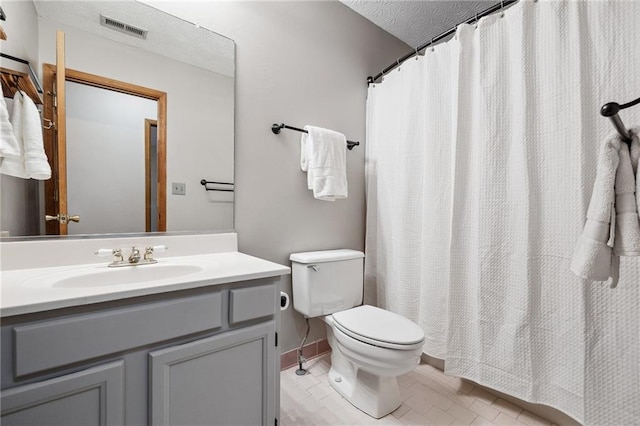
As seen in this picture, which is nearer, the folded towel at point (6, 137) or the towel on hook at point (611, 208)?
the towel on hook at point (611, 208)

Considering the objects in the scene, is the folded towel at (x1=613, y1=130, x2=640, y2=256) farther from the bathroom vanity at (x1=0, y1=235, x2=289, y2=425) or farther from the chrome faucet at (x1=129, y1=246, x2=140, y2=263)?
the chrome faucet at (x1=129, y1=246, x2=140, y2=263)

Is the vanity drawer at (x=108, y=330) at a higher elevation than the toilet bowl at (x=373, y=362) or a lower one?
higher

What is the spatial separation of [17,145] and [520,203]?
6.44 feet

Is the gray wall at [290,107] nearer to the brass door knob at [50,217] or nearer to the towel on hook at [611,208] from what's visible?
the brass door knob at [50,217]

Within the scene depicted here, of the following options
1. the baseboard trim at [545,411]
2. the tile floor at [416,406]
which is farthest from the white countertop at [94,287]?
the baseboard trim at [545,411]

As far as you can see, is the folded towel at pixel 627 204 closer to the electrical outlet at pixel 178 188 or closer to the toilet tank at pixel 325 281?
the toilet tank at pixel 325 281

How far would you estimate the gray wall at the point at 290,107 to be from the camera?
154 cm

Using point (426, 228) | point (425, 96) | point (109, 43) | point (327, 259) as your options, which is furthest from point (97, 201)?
point (425, 96)

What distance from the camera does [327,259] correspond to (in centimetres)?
164

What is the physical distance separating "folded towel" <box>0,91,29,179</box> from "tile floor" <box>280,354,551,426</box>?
4.82 feet

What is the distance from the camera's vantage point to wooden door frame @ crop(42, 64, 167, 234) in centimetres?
108

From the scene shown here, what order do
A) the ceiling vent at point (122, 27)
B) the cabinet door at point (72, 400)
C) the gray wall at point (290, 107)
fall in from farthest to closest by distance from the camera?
the gray wall at point (290, 107) → the ceiling vent at point (122, 27) → the cabinet door at point (72, 400)

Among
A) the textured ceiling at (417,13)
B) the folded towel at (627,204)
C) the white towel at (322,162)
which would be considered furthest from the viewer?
the textured ceiling at (417,13)

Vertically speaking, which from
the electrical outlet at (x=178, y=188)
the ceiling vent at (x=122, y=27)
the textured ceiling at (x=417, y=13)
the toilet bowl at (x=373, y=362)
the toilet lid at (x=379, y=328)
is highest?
the textured ceiling at (x=417, y=13)
